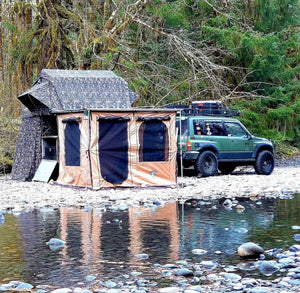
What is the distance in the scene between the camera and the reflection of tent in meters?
17.0

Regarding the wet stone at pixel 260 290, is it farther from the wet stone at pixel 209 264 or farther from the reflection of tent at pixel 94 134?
the reflection of tent at pixel 94 134

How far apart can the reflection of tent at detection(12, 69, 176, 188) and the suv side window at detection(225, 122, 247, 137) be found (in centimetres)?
359

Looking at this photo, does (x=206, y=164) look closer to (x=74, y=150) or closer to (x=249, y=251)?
(x=74, y=150)

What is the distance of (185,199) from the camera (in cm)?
1502

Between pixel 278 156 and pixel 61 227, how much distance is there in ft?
69.0

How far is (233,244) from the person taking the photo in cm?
875

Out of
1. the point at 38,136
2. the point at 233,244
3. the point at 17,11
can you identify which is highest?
the point at 17,11

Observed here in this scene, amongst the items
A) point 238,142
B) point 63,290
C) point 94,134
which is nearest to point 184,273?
point 63,290

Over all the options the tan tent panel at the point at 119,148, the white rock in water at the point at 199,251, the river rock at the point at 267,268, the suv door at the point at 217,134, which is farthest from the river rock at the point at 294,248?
the suv door at the point at 217,134

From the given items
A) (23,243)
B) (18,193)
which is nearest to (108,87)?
(18,193)

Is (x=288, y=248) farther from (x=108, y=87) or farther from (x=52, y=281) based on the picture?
(x=108, y=87)

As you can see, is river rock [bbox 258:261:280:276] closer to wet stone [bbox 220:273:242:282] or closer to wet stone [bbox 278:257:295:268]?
wet stone [bbox 278:257:295:268]

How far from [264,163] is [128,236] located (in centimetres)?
1321

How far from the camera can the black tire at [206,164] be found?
20.5 m
